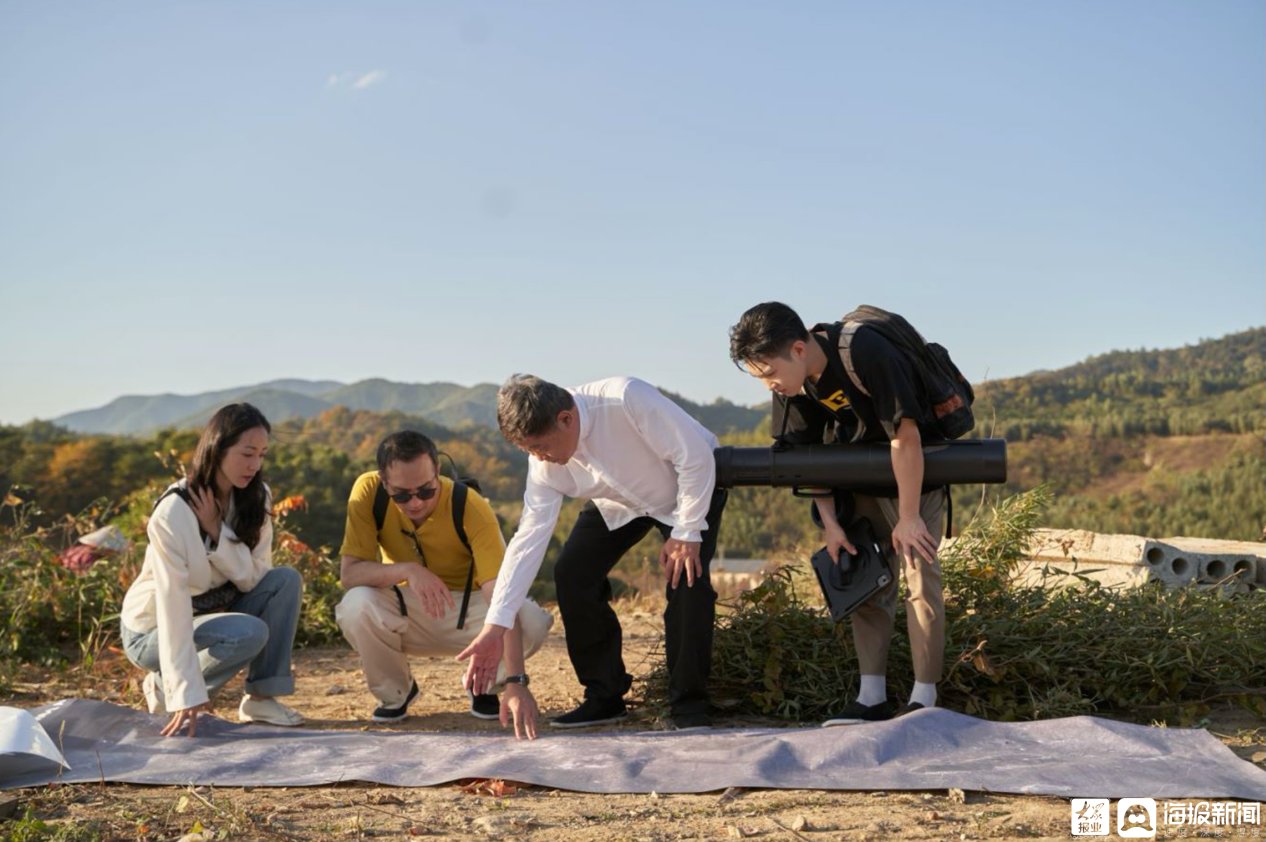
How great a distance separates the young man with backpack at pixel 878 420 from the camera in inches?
157

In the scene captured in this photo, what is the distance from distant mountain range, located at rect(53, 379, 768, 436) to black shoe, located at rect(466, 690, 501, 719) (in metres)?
14.3

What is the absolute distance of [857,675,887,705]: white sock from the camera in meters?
4.29

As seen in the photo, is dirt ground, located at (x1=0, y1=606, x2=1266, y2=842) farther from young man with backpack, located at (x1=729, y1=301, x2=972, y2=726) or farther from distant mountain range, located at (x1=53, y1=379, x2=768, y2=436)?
distant mountain range, located at (x1=53, y1=379, x2=768, y2=436)

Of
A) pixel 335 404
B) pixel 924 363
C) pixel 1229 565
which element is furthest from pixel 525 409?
pixel 335 404

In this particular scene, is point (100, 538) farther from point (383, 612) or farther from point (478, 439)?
point (478, 439)

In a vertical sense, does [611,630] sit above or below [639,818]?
above

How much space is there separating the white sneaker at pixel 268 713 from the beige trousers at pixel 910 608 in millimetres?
2304

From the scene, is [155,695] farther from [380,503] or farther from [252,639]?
[380,503]

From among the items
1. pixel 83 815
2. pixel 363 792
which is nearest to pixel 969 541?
pixel 363 792

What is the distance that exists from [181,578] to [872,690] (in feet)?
8.43

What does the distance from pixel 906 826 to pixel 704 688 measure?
1455mm

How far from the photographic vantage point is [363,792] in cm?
358

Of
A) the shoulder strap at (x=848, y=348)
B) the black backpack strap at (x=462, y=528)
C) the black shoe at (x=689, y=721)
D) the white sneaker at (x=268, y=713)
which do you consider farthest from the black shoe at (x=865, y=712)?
the white sneaker at (x=268, y=713)

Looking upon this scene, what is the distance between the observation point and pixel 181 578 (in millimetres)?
4285
